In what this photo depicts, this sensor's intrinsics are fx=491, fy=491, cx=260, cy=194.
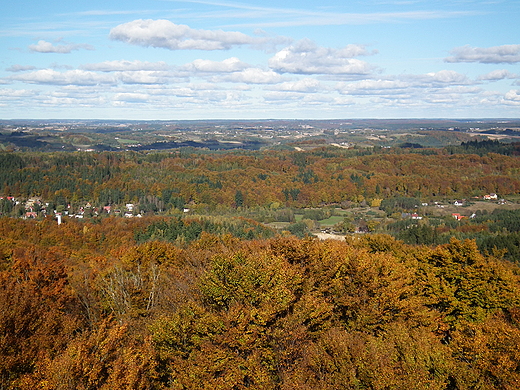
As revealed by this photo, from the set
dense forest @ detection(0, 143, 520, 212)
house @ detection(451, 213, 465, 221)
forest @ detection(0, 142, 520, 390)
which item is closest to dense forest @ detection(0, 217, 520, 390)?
forest @ detection(0, 142, 520, 390)

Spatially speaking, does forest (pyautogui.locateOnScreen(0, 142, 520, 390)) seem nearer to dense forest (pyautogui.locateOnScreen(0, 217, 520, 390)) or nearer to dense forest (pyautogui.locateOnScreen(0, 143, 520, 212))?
dense forest (pyautogui.locateOnScreen(0, 217, 520, 390))

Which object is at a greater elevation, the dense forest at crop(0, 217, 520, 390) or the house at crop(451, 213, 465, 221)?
the dense forest at crop(0, 217, 520, 390)

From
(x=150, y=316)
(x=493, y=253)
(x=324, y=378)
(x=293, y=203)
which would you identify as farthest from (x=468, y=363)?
(x=293, y=203)

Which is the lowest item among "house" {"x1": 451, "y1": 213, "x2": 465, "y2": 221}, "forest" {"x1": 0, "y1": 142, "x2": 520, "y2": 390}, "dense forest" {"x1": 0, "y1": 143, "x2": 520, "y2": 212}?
"house" {"x1": 451, "y1": 213, "x2": 465, "y2": 221}

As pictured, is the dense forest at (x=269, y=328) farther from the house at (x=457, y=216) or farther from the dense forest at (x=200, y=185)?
the dense forest at (x=200, y=185)

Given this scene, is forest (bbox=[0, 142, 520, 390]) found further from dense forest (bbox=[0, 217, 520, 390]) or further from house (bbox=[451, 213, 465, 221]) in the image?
house (bbox=[451, 213, 465, 221])

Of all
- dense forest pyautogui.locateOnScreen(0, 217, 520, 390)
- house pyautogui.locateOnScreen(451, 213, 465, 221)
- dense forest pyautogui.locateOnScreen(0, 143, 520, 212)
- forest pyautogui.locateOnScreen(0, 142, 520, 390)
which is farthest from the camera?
dense forest pyautogui.locateOnScreen(0, 143, 520, 212)

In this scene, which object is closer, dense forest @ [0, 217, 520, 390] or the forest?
dense forest @ [0, 217, 520, 390]

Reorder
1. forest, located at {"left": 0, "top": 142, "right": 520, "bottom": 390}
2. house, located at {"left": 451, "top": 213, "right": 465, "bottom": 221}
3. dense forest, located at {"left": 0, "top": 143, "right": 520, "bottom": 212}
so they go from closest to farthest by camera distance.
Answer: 1. forest, located at {"left": 0, "top": 142, "right": 520, "bottom": 390}
2. house, located at {"left": 451, "top": 213, "right": 465, "bottom": 221}
3. dense forest, located at {"left": 0, "top": 143, "right": 520, "bottom": 212}

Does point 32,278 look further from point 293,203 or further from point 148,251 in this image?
point 293,203

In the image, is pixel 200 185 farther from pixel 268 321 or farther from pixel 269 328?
pixel 269 328
